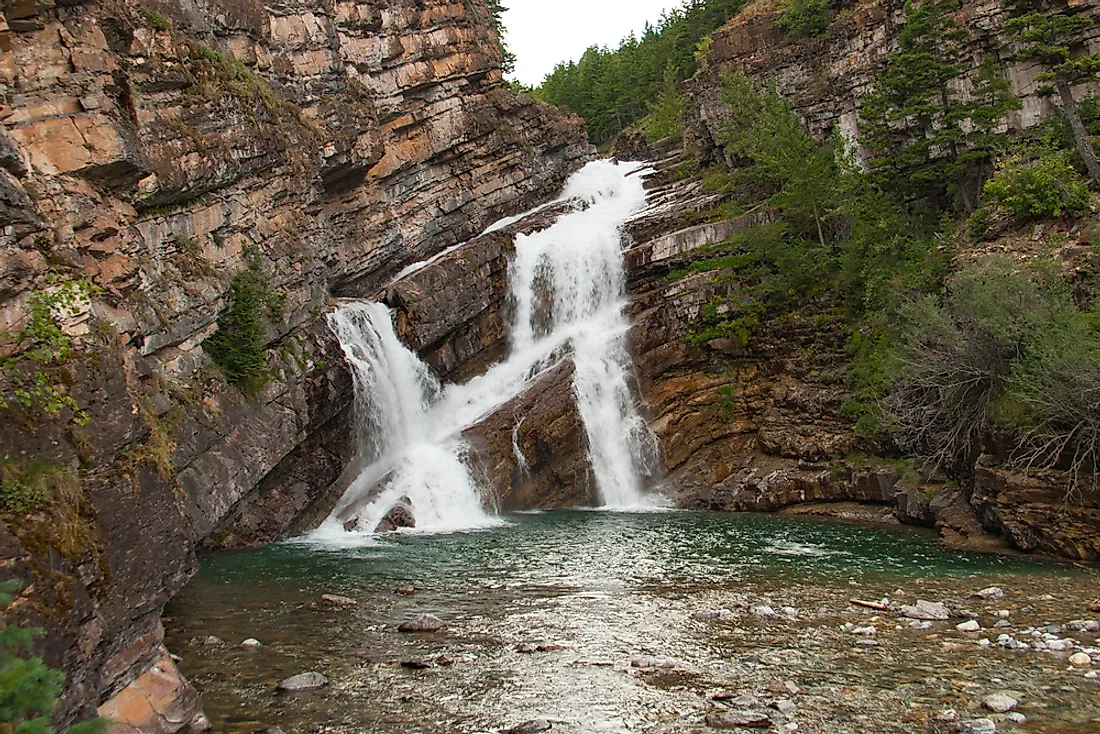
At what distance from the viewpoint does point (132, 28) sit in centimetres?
2517

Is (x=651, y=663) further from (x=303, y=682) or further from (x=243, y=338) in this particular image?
(x=243, y=338)

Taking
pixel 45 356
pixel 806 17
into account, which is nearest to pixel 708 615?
pixel 45 356

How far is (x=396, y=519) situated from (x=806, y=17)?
111 feet

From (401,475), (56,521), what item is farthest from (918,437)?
(56,521)

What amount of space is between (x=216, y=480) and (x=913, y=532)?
20.4m

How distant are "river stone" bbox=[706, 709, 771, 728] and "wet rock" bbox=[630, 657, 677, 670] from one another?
80.0 inches

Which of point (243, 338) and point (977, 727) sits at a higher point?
point (243, 338)

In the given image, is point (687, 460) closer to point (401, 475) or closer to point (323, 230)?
point (401, 475)

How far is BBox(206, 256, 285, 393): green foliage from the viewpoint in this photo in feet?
86.2

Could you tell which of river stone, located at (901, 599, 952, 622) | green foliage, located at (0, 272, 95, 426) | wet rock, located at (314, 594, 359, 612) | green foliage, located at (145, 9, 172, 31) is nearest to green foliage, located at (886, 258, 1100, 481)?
river stone, located at (901, 599, 952, 622)

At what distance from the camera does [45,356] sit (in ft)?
32.4

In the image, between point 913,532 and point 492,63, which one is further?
point 492,63

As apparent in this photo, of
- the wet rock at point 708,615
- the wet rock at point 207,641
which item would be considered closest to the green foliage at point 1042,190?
the wet rock at point 708,615

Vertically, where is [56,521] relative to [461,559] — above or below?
above
